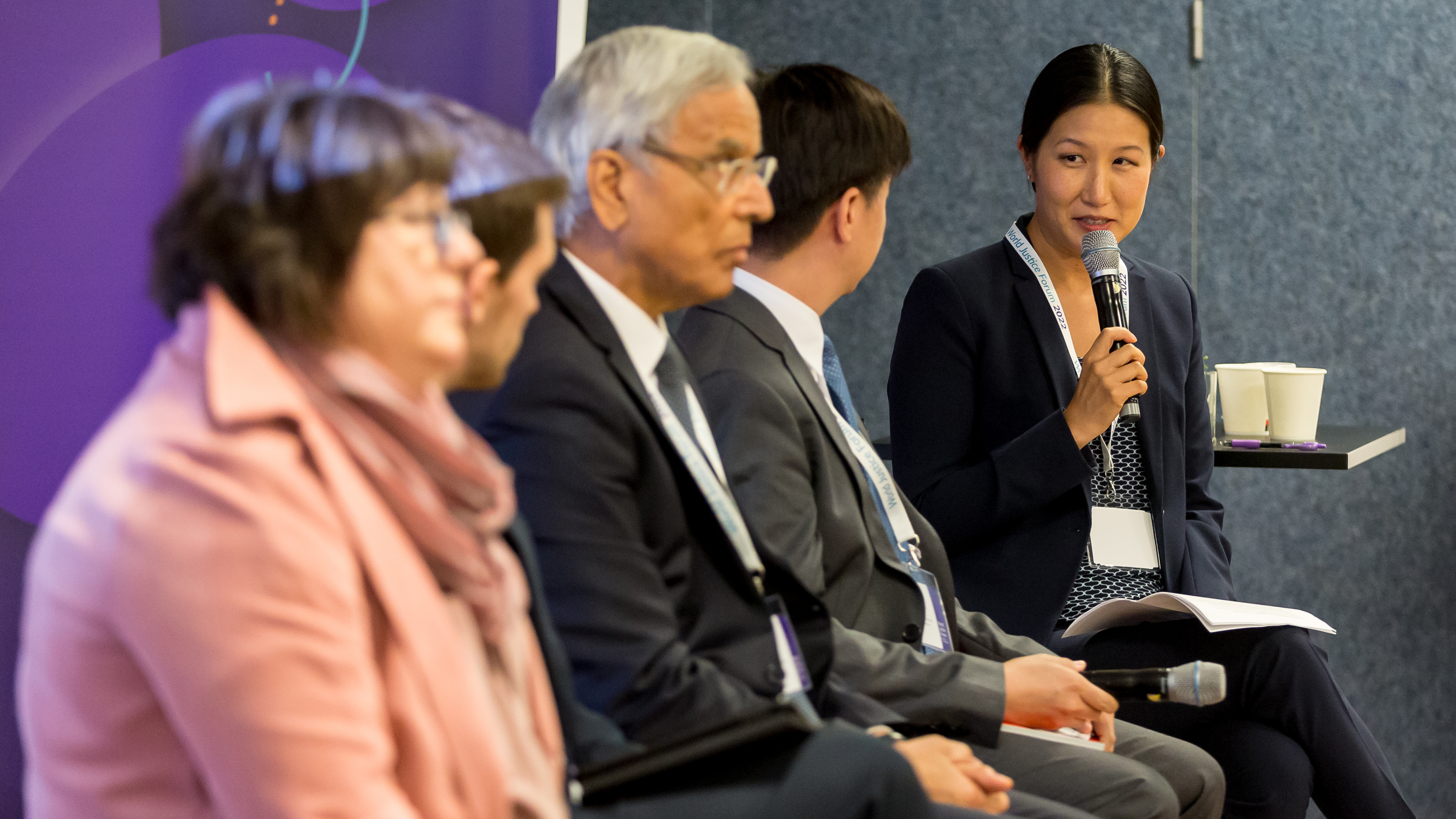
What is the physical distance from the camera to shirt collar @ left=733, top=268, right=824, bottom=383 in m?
1.70

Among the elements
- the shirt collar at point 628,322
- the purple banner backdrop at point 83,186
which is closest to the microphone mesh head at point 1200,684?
the shirt collar at point 628,322

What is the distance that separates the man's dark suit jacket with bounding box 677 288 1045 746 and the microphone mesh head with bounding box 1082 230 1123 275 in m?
0.69

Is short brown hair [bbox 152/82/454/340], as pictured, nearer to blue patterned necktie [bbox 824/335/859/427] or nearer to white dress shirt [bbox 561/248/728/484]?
white dress shirt [bbox 561/248/728/484]

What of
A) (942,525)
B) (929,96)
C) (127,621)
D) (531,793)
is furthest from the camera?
(929,96)

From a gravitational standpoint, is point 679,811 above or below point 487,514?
below

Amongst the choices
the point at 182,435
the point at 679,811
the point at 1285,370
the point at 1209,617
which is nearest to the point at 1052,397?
the point at 1209,617

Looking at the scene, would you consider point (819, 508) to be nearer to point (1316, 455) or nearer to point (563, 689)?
point (563, 689)

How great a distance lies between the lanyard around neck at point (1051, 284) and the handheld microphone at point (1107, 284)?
0.07 metres

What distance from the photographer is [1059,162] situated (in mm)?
2297

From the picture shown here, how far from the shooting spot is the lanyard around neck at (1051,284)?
7.47 ft

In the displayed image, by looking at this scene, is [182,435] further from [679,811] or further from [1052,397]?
[1052,397]

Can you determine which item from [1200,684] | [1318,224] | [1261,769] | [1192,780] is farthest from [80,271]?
[1318,224]

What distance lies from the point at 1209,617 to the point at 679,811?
1.16 m

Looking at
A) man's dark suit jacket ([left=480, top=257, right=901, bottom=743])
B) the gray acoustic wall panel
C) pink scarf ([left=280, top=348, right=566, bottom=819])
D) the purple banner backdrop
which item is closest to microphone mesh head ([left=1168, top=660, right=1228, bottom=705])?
man's dark suit jacket ([left=480, top=257, right=901, bottom=743])
